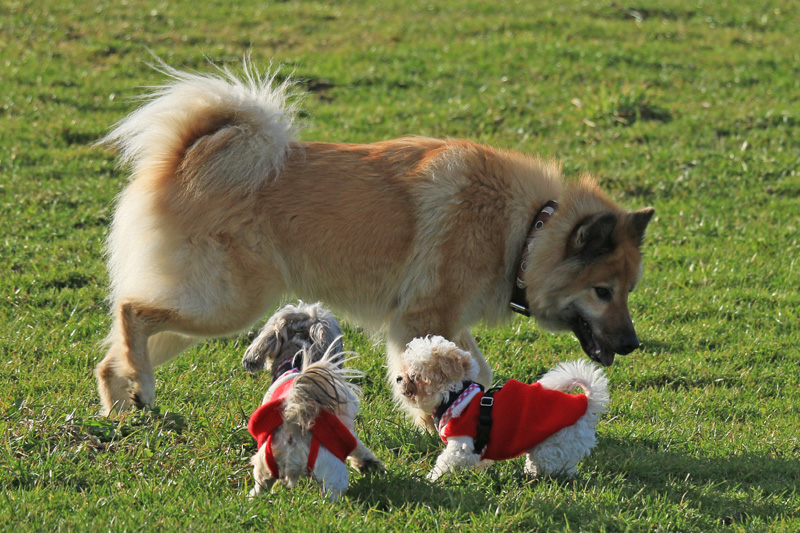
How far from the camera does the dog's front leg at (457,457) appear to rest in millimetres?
4359

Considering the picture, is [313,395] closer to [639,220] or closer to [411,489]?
[411,489]

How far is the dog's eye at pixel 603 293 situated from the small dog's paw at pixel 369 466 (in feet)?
6.20

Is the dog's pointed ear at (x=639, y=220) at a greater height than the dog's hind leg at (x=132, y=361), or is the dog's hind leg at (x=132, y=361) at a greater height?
the dog's pointed ear at (x=639, y=220)

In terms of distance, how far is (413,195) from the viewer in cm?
536

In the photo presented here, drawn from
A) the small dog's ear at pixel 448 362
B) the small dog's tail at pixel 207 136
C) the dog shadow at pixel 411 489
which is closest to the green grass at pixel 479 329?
the dog shadow at pixel 411 489

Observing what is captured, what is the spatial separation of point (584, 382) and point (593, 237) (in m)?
1.05

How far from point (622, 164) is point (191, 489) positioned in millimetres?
7376

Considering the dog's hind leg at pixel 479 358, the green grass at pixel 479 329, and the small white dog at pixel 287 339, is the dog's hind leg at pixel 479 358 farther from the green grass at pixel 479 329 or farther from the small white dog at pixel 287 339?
the small white dog at pixel 287 339

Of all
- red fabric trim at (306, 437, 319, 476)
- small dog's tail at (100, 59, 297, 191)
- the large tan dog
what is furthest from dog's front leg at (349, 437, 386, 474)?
small dog's tail at (100, 59, 297, 191)

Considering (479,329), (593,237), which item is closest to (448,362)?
(593,237)

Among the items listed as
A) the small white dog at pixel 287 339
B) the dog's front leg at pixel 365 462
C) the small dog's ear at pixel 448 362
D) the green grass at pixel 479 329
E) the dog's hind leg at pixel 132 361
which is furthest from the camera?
the dog's hind leg at pixel 132 361

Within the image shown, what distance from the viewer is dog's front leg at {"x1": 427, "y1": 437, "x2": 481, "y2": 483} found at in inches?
172

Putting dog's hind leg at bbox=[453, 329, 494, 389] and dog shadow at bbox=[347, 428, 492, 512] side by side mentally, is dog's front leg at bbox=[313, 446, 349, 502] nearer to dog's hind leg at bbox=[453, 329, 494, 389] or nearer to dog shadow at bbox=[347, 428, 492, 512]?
dog shadow at bbox=[347, 428, 492, 512]

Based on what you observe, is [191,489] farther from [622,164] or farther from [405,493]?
[622,164]
